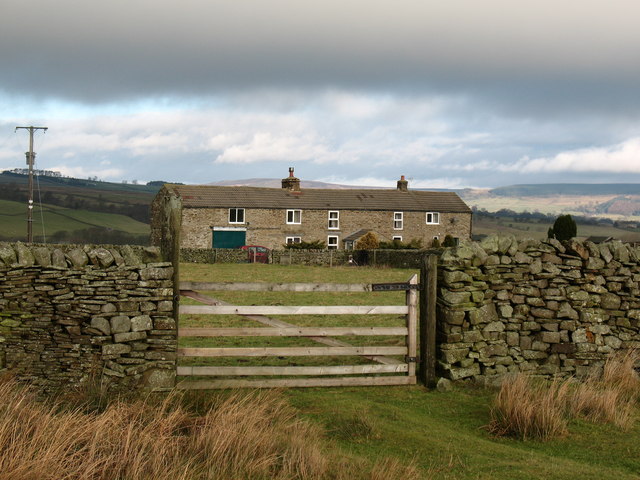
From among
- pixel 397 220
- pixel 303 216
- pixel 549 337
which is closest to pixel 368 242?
pixel 303 216

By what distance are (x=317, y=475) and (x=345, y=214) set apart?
49759 millimetres

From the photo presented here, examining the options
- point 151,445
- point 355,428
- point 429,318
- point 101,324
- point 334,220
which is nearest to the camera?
point 151,445

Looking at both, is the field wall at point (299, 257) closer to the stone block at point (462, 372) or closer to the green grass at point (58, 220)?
the stone block at point (462, 372)

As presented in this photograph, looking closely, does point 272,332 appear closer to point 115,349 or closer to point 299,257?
point 115,349

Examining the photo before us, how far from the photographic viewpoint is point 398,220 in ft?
186

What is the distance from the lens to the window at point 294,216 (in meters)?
53.9

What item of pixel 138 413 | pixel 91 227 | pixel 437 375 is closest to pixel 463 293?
pixel 437 375

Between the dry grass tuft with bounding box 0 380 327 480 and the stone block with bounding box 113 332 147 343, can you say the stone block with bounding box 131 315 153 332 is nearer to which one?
the stone block with bounding box 113 332 147 343

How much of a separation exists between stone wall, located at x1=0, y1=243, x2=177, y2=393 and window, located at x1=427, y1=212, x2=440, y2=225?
51263 millimetres

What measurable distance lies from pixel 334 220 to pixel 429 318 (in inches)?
1794

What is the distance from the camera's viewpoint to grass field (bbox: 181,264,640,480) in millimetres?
6457

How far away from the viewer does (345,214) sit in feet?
181

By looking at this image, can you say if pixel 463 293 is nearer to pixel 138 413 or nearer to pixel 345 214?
pixel 138 413

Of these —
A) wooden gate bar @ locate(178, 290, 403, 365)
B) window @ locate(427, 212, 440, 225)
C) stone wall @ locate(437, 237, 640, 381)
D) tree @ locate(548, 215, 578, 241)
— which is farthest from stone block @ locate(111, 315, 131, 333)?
window @ locate(427, 212, 440, 225)
